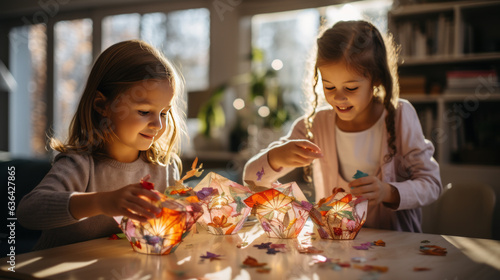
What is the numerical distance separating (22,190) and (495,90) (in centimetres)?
278

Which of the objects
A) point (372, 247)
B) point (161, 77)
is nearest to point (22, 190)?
point (161, 77)

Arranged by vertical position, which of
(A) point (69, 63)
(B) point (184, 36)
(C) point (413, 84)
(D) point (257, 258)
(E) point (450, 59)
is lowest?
(D) point (257, 258)

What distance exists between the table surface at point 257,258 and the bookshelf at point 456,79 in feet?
6.89

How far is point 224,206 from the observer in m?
1.06

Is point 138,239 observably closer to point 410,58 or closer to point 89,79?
point 89,79

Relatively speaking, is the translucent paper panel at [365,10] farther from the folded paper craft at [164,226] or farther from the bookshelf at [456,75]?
the folded paper craft at [164,226]

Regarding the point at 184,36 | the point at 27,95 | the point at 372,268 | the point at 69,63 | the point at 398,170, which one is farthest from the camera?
the point at 27,95

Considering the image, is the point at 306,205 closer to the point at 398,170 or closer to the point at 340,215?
the point at 340,215

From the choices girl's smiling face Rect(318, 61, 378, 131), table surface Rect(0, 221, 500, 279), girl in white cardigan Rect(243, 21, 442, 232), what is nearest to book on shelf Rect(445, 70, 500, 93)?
girl in white cardigan Rect(243, 21, 442, 232)

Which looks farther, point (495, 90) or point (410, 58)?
point (410, 58)

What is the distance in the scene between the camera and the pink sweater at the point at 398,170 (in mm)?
1305

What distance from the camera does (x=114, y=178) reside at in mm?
1255

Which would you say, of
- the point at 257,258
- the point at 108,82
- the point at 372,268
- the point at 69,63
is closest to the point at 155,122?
the point at 108,82

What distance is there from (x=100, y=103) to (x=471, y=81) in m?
2.47
